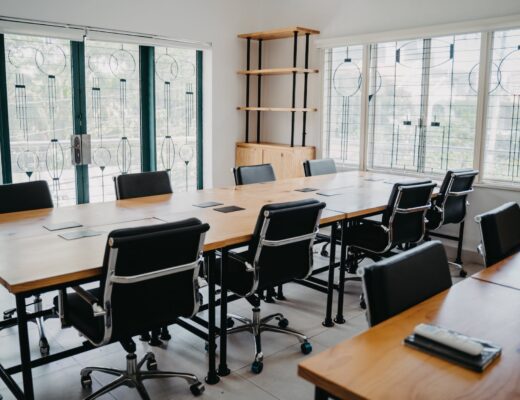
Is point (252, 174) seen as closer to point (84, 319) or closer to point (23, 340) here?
point (84, 319)

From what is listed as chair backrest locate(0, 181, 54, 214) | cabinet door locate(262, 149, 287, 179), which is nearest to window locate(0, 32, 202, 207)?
cabinet door locate(262, 149, 287, 179)

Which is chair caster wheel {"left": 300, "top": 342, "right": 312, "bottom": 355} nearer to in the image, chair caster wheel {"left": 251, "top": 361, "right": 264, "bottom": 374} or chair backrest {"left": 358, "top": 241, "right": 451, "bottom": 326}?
chair caster wheel {"left": 251, "top": 361, "right": 264, "bottom": 374}

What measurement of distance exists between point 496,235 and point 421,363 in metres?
1.30

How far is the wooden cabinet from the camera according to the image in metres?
6.09

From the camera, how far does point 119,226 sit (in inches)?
113

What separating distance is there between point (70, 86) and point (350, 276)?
3294 mm

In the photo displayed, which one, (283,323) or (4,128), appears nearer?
(283,323)

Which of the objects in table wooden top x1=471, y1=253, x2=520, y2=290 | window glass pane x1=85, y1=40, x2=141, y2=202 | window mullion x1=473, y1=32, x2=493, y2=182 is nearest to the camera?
table wooden top x1=471, y1=253, x2=520, y2=290

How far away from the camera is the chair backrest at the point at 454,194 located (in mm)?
4238

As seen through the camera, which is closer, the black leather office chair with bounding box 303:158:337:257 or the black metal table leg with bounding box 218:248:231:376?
the black metal table leg with bounding box 218:248:231:376

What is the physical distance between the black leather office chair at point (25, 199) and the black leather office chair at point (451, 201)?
2.93m

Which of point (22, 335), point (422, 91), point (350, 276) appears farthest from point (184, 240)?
point (422, 91)

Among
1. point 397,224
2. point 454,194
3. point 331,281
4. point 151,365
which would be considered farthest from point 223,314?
point 454,194

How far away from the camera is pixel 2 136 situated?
485 cm
